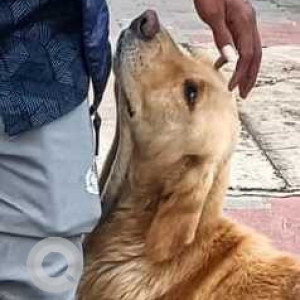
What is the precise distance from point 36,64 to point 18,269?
52 cm

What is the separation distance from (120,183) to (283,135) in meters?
3.35

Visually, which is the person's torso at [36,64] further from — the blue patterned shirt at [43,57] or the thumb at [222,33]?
the thumb at [222,33]

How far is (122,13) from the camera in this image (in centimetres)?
1024

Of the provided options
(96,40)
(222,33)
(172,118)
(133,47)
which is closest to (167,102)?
(172,118)

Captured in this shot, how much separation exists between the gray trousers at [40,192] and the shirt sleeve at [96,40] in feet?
0.44

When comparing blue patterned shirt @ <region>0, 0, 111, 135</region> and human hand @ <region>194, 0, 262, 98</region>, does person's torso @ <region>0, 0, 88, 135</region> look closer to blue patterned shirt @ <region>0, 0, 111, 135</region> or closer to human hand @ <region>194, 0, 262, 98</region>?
blue patterned shirt @ <region>0, 0, 111, 135</region>

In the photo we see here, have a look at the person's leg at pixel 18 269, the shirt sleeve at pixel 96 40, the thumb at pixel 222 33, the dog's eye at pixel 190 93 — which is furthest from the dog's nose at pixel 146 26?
the person's leg at pixel 18 269

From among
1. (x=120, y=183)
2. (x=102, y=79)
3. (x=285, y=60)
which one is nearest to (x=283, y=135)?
(x=285, y=60)

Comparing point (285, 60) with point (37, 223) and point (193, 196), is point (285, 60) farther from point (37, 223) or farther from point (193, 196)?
point (37, 223)

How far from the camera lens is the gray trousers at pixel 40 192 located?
242 centimetres

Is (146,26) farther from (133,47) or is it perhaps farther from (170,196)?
(170,196)

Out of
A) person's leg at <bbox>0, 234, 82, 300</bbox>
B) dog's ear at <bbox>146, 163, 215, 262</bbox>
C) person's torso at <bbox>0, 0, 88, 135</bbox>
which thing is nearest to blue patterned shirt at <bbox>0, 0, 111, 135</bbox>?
person's torso at <bbox>0, 0, 88, 135</bbox>

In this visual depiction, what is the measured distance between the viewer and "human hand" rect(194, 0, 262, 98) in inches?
119

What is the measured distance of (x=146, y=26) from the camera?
370 centimetres
